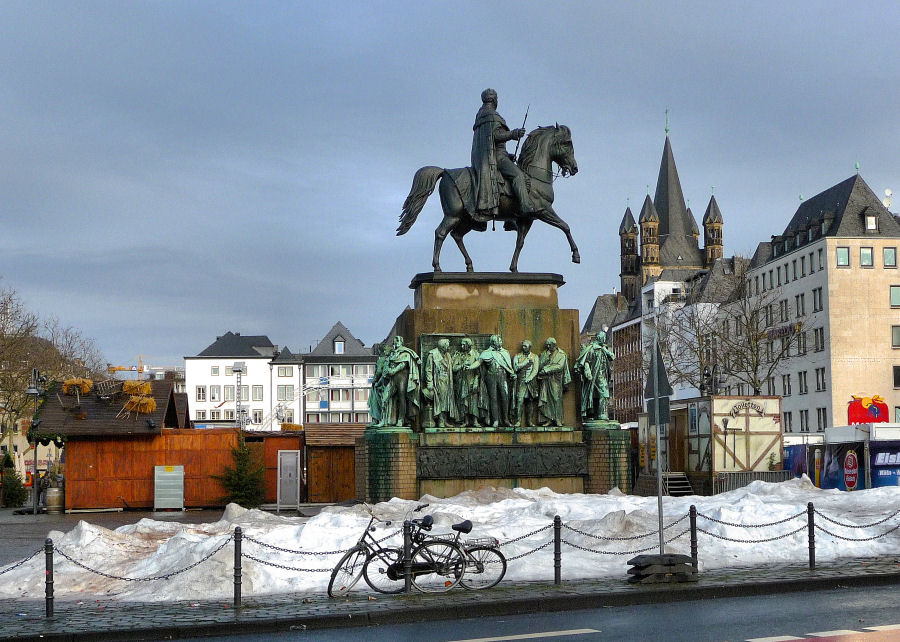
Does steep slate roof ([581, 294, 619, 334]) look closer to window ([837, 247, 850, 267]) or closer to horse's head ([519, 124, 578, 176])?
window ([837, 247, 850, 267])

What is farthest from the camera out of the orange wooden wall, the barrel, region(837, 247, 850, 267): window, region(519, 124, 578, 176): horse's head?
region(837, 247, 850, 267): window

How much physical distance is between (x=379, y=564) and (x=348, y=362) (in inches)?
4939

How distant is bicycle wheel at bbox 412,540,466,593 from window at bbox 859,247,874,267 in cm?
7925

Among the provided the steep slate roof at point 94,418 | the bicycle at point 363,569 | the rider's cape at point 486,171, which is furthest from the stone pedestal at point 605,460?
the steep slate roof at point 94,418

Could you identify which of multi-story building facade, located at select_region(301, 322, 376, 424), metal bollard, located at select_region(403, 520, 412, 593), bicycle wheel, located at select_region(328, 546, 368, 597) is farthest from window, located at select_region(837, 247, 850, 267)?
bicycle wheel, located at select_region(328, 546, 368, 597)

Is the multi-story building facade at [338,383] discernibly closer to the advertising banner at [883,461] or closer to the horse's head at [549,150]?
the advertising banner at [883,461]

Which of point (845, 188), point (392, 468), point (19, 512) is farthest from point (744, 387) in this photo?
point (392, 468)

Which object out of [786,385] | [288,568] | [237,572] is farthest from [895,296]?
[237,572]

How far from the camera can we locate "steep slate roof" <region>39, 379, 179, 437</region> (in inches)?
1636

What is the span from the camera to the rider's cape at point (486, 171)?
3044 centimetres

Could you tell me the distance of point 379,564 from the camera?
15.8 m

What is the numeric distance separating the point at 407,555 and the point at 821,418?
78.4 meters

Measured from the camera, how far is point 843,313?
8719 cm

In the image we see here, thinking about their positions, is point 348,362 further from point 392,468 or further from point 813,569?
point 813,569
